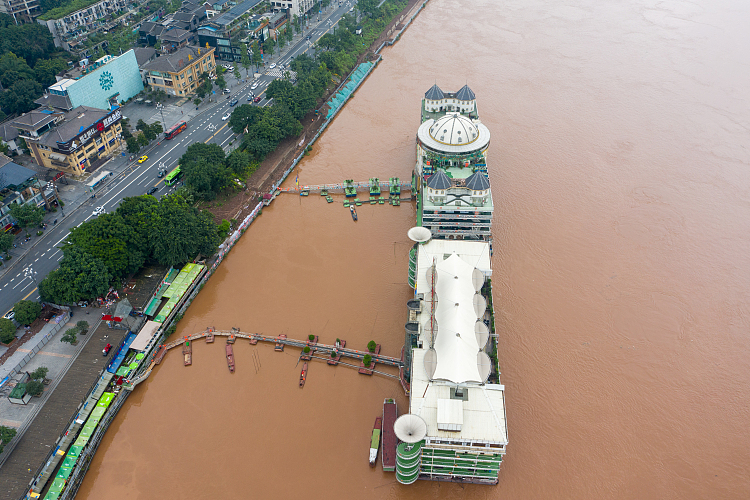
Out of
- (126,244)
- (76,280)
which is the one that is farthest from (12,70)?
(76,280)

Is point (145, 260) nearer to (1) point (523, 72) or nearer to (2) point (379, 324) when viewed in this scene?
(2) point (379, 324)

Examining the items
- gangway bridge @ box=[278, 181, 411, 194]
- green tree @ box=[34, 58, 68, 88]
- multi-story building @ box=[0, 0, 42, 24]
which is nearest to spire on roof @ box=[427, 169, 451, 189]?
gangway bridge @ box=[278, 181, 411, 194]

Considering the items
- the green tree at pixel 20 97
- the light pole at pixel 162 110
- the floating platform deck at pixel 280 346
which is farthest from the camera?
the light pole at pixel 162 110

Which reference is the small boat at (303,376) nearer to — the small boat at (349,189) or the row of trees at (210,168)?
the small boat at (349,189)

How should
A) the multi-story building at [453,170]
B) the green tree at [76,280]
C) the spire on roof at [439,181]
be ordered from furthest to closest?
the multi-story building at [453,170] → the spire on roof at [439,181] → the green tree at [76,280]

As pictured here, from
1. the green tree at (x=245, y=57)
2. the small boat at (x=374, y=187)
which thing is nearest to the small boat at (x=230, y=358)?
the small boat at (x=374, y=187)

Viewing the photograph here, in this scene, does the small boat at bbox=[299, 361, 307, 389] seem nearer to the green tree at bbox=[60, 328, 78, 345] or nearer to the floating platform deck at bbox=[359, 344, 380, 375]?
the floating platform deck at bbox=[359, 344, 380, 375]
